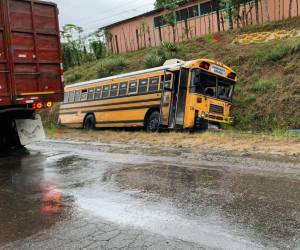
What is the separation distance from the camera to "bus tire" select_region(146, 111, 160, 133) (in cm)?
1769

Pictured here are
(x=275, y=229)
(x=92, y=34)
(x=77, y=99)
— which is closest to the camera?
(x=275, y=229)

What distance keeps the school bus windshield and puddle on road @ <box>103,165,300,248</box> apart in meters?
7.95

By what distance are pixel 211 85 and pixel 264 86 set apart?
3.89m

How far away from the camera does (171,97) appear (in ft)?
55.5

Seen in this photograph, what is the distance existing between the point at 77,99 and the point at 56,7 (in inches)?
473

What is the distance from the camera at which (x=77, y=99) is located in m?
24.0

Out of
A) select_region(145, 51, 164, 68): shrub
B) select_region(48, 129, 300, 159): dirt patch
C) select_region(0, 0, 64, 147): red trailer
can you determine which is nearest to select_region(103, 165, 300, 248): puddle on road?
select_region(48, 129, 300, 159): dirt patch

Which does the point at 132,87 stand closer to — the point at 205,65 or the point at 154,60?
the point at 205,65

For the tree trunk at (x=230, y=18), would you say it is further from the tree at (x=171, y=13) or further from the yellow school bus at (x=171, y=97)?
the yellow school bus at (x=171, y=97)

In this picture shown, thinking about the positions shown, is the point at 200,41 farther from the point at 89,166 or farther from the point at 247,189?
the point at 247,189

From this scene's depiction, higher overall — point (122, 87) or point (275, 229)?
point (122, 87)

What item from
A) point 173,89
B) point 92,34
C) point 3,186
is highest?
point 92,34

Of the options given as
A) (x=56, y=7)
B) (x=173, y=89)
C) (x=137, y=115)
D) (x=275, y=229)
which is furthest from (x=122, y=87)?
(x=275, y=229)

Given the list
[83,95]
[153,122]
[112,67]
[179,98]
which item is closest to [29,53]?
[179,98]
